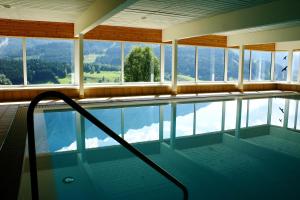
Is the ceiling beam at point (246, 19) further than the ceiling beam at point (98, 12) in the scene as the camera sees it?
Yes

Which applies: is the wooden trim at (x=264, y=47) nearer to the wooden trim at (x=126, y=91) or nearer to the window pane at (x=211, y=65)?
the window pane at (x=211, y=65)

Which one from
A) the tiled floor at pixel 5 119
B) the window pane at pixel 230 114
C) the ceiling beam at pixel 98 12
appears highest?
the ceiling beam at pixel 98 12

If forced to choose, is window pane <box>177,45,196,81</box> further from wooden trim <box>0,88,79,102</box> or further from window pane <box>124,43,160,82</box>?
wooden trim <box>0,88,79,102</box>

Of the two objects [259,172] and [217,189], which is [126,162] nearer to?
[217,189]

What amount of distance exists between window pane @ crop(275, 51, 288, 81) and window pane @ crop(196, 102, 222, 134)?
832 centimetres

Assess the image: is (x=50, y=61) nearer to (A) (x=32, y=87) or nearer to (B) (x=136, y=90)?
(A) (x=32, y=87)

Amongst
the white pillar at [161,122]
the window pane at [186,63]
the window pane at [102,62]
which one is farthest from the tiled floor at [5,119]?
the window pane at [186,63]

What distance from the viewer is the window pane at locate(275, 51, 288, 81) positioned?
52.5 feet

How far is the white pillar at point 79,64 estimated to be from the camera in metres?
9.55

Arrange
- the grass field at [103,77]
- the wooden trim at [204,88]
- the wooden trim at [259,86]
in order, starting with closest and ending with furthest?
the grass field at [103,77], the wooden trim at [204,88], the wooden trim at [259,86]

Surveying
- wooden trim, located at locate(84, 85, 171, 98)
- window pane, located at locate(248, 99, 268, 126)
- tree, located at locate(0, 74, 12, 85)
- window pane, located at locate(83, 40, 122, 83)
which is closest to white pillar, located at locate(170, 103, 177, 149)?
window pane, located at locate(248, 99, 268, 126)

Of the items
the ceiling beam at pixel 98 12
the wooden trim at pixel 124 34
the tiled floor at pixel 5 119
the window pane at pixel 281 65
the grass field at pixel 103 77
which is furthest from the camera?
the window pane at pixel 281 65

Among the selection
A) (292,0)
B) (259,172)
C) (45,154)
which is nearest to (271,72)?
(292,0)

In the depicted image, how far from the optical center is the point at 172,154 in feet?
15.4
